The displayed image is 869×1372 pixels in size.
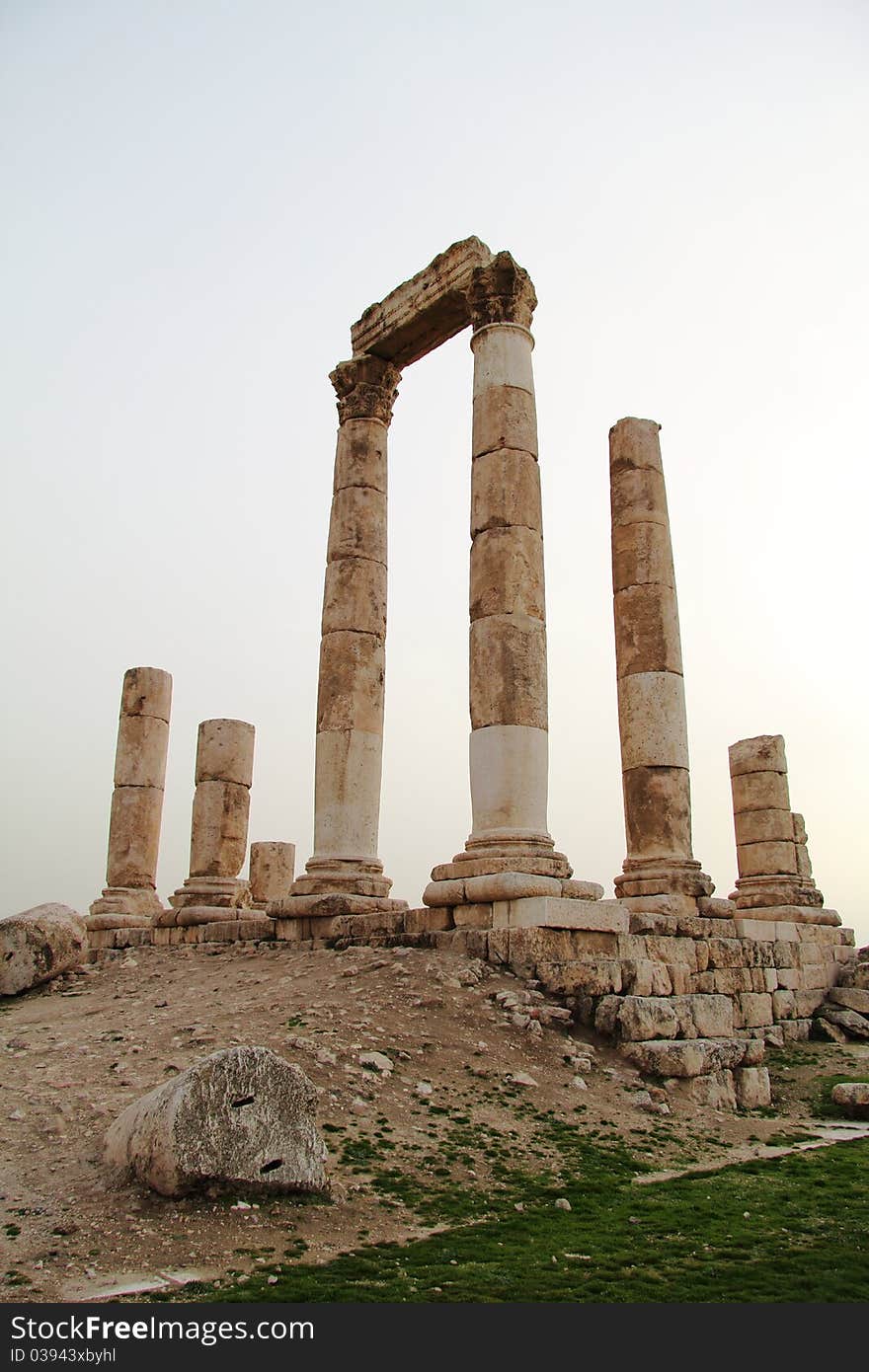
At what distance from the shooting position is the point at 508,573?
14531 millimetres

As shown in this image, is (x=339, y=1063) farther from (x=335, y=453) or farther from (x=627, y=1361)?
(x=335, y=453)

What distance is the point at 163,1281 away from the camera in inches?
214

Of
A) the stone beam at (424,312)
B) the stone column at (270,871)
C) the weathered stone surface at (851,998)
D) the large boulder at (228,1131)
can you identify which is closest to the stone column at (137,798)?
the stone column at (270,871)

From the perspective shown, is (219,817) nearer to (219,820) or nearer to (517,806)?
(219,820)

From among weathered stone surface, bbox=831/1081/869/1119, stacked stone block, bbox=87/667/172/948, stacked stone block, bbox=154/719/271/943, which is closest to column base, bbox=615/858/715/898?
weathered stone surface, bbox=831/1081/869/1119

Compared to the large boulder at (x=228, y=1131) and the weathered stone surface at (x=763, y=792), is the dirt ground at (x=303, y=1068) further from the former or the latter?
the weathered stone surface at (x=763, y=792)

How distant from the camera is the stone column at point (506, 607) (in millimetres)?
13664

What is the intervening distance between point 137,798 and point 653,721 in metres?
12.1

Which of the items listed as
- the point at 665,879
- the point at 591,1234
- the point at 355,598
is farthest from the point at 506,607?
the point at 591,1234

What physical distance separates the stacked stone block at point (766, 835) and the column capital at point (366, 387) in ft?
35.5

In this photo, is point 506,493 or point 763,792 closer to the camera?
point 506,493

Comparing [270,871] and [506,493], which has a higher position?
[506,493]

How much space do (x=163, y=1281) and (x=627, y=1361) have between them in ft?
8.01

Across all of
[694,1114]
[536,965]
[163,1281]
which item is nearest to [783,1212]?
[694,1114]
